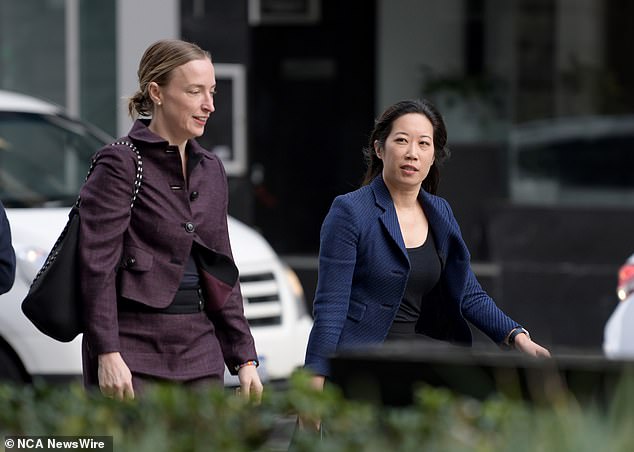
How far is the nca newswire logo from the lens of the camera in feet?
9.86

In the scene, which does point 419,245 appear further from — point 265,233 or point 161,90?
point 265,233

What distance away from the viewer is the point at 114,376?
4.43m

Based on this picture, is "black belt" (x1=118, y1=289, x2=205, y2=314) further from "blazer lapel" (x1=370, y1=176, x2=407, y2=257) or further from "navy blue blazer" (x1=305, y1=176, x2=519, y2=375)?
"blazer lapel" (x1=370, y1=176, x2=407, y2=257)

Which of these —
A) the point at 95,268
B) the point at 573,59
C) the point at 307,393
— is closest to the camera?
the point at 307,393

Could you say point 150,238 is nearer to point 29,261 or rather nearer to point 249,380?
point 249,380

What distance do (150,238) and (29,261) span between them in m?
2.78

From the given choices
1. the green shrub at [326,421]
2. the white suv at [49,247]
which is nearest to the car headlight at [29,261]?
the white suv at [49,247]

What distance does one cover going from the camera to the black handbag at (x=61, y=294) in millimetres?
4461

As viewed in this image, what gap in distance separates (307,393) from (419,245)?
1.83 m

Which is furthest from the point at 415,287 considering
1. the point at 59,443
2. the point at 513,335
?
the point at 59,443

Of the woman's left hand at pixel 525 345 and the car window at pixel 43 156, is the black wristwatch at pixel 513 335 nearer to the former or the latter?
the woman's left hand at pixel 525 345

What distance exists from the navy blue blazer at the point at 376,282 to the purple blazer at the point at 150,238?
32 centimetres

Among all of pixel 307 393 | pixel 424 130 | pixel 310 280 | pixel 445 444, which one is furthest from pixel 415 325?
pixel 310 280

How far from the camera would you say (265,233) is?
53.2ft
